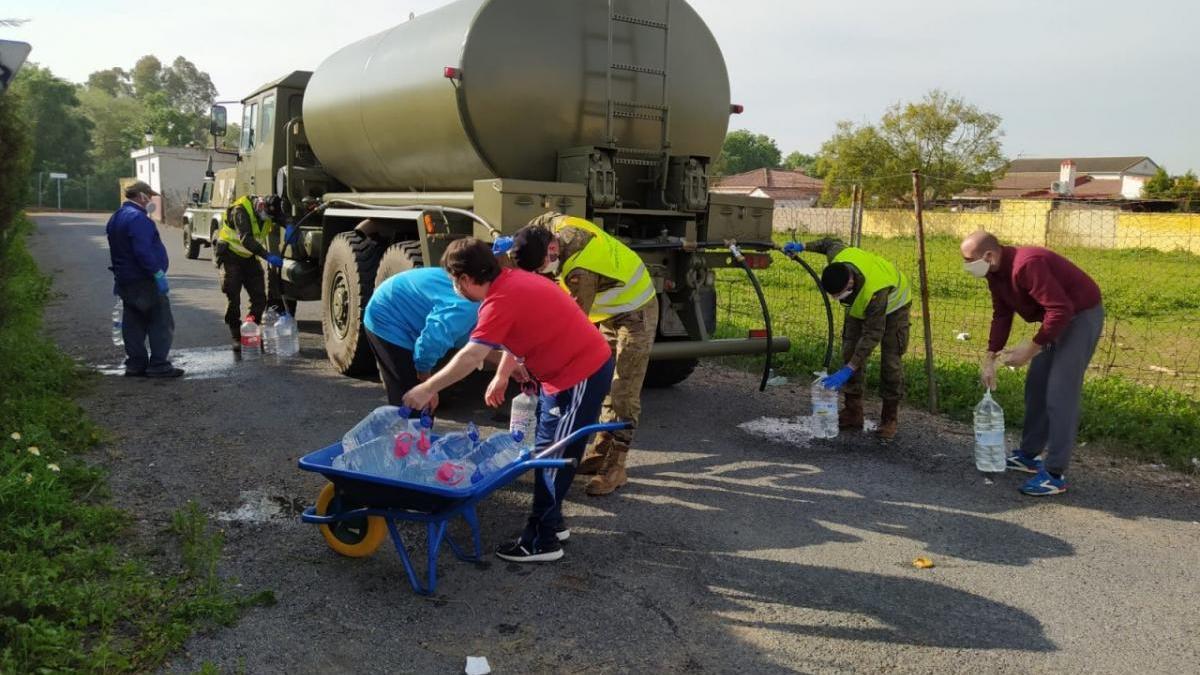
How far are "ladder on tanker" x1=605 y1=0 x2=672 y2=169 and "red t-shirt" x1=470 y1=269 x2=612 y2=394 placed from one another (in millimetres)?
2652

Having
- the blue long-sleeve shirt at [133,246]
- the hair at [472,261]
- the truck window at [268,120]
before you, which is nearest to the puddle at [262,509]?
the hair at [472,261]

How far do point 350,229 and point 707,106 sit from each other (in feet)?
11.9

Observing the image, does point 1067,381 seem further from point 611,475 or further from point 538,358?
point 538,358

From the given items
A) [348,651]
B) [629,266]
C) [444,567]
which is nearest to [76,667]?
[348,651]

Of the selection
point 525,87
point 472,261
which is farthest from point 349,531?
point 525,87

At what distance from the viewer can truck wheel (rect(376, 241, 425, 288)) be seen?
22.1ft

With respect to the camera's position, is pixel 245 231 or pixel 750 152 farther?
pixel 750 152

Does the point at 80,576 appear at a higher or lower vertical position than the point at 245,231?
lower

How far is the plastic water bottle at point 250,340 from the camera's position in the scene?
835 centimetres

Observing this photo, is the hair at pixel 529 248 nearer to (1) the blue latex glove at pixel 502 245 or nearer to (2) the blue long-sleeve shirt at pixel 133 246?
(1) the blue latex glove at pixel 502 245

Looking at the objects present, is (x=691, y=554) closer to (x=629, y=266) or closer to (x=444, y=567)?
(x=444, y=567)

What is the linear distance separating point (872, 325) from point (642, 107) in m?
2.35

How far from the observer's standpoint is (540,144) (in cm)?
629

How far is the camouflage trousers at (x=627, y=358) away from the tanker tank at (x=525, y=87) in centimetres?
180
